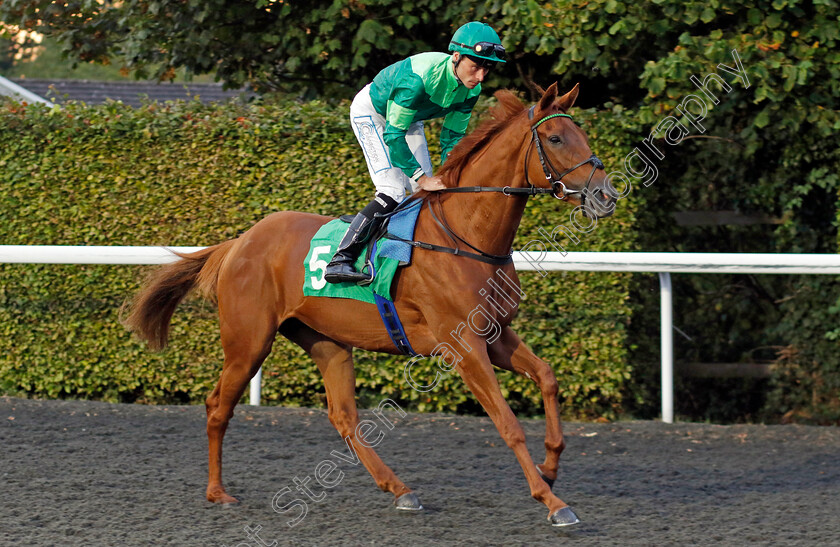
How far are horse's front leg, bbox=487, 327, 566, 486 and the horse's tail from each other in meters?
1.63

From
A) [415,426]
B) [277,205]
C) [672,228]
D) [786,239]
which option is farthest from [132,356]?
[786,239]

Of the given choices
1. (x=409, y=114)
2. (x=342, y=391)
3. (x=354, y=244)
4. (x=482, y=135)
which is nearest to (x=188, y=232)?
(x=342, y=391)

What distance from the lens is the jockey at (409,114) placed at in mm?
3838

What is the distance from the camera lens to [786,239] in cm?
664

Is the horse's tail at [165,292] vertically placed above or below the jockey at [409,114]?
below

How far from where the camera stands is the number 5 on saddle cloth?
406cm

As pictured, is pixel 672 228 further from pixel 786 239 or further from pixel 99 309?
pixel 99 309

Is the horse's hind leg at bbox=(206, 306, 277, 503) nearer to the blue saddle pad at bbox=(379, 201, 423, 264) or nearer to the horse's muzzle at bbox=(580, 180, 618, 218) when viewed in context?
the blue saddle pad at bbox=(379, 201, 423, 264)

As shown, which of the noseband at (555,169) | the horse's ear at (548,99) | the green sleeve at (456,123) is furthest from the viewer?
the green sleeve at (456,123)

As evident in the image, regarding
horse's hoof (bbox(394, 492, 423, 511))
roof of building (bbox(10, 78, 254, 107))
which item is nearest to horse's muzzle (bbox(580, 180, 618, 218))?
horse's hoof (bbox(394, 492, 423, 511))


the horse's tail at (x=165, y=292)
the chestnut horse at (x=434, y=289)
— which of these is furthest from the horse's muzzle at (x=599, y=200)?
the horse's tail at (x=165, y=292)

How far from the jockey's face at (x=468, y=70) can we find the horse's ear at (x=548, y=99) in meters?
0.29

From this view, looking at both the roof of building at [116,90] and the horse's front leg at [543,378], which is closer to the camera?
the horse's front leg at [543,378]

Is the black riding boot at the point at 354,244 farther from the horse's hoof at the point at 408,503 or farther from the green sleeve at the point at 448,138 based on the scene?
the horse's hoof at the point at 408,503
